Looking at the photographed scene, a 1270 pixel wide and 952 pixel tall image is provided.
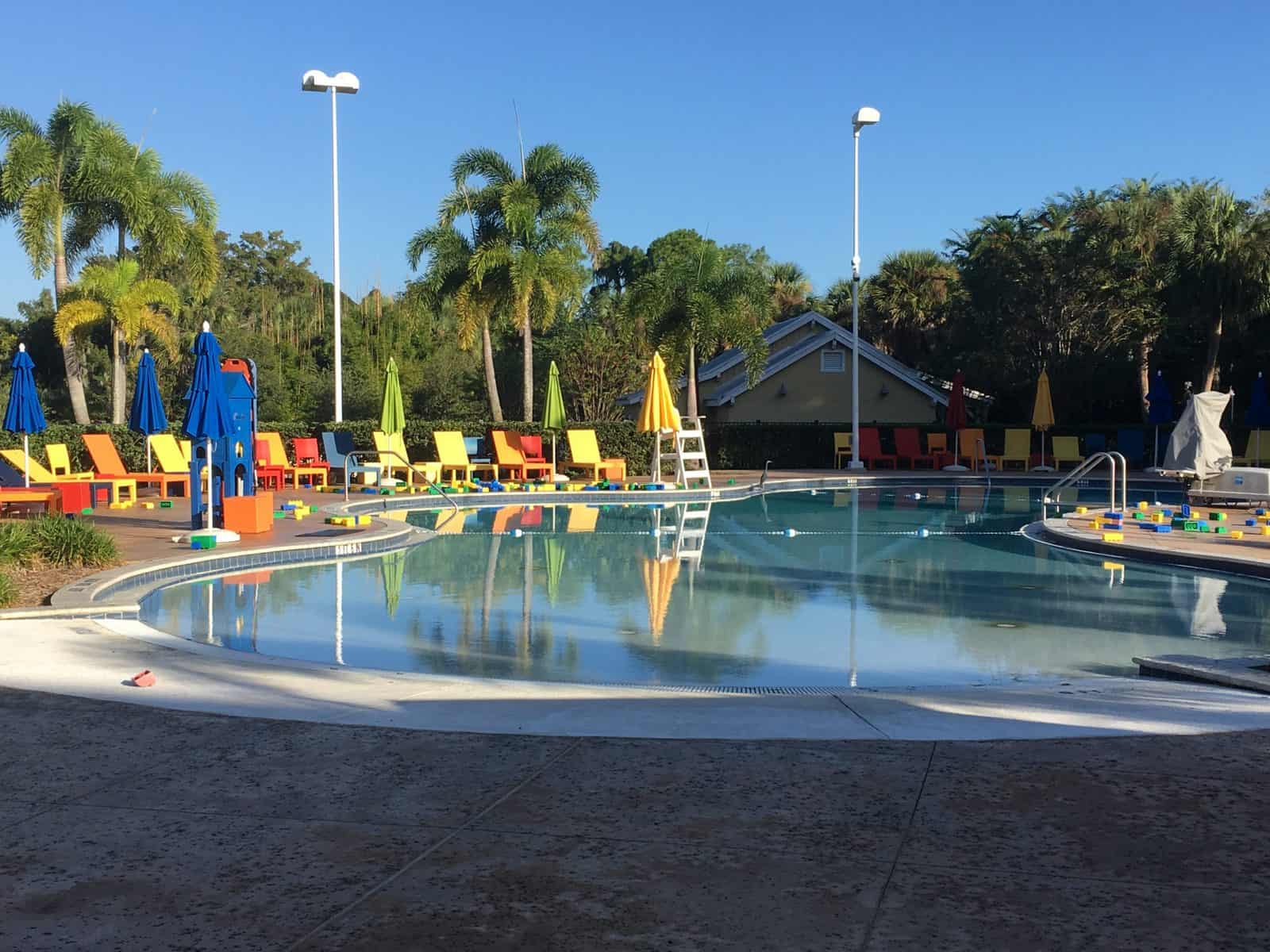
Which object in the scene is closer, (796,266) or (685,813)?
(685,813)

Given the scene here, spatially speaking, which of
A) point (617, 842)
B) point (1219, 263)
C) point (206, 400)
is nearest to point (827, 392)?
point (1219, 263)

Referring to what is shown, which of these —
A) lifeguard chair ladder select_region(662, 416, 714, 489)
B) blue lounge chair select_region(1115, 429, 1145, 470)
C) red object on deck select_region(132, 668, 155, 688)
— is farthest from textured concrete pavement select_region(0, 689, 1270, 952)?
blue lounge chair select_region(1115, 429, 1145, 470)

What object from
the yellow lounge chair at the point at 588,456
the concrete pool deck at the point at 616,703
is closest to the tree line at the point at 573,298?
the yellow lounge chair at the point at 588,456

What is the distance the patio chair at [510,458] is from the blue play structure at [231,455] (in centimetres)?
890

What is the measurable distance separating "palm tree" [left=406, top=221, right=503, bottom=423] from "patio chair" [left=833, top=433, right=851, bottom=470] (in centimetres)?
789

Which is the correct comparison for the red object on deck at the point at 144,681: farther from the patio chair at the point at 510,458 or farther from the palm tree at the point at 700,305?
the palm tree at the point at 700,305

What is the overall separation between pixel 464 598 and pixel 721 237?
2303cm

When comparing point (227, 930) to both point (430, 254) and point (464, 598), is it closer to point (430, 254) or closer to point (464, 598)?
point (464, 598)

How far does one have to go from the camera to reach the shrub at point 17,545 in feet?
32.7

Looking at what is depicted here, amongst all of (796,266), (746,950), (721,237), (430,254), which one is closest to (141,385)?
(430,254)

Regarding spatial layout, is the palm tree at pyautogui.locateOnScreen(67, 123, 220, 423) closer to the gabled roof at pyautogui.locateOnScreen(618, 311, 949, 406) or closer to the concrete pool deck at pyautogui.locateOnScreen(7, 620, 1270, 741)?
the gabled roof at pyautogui.locateOnScreen(618, 311, 949, 406)

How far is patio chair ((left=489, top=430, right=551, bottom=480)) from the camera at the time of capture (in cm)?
2317

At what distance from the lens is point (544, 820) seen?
155 inches

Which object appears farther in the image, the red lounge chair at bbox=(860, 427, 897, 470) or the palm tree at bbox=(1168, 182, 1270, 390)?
the red lounge chair at bbox=(860, 427, 897, 470)
